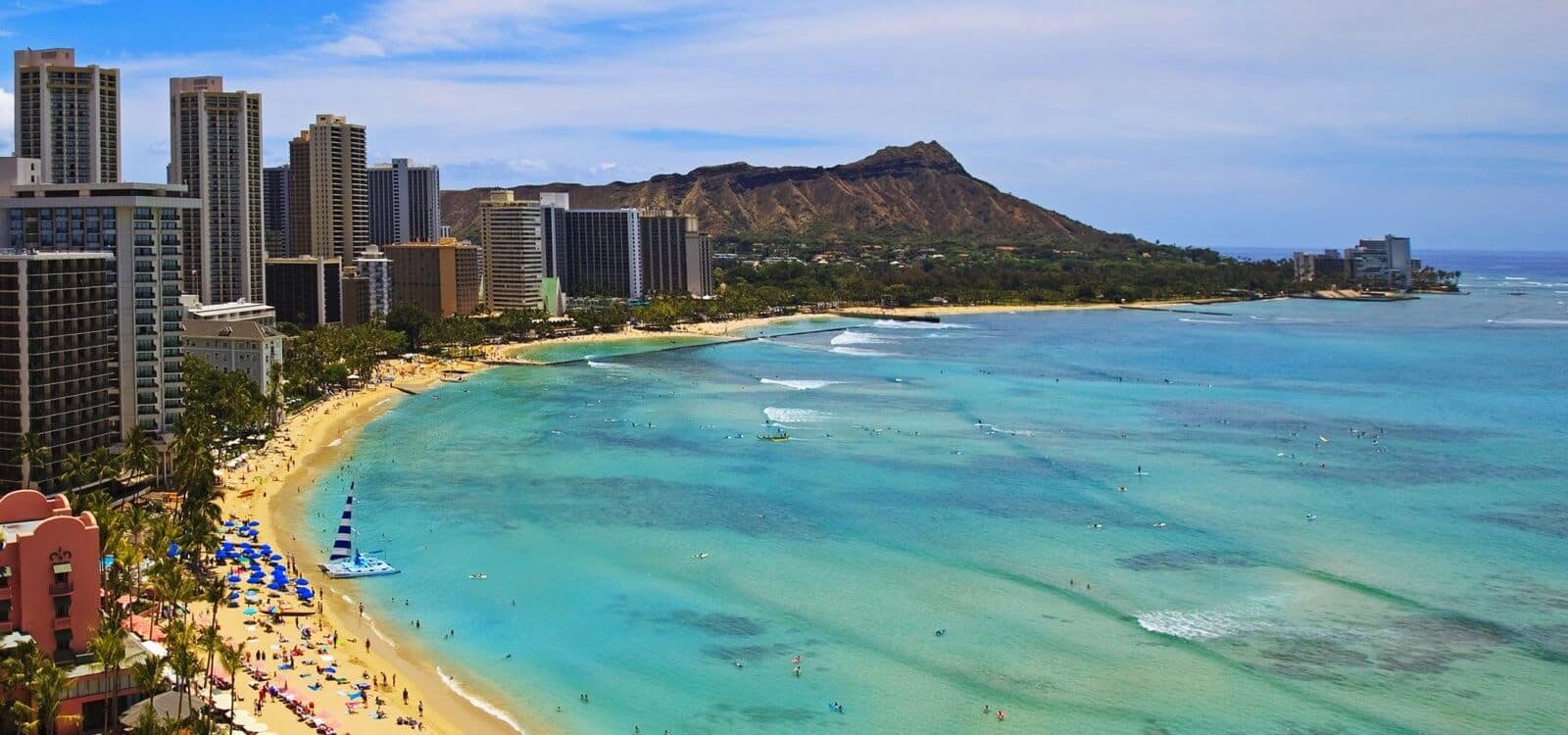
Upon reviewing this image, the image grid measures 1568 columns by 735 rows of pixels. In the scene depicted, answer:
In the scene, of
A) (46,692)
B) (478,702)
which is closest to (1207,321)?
(478,702)

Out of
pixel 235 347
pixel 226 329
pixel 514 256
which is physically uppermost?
pixel 514 256

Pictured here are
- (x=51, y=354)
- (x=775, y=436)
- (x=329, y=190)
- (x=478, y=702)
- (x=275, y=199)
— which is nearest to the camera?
(x=478, y=702)

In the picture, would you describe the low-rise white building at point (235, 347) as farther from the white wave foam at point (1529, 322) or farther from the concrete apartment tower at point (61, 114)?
the white wave foam at point (1529, 322)

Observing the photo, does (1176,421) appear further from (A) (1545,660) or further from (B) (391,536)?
(B) (391,536)

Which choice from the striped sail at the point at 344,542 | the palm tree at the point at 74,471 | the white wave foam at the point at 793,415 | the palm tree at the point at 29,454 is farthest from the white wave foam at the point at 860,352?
the palm tree at the point at 29,454

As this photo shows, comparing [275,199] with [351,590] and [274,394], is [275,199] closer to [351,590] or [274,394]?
[274,394]

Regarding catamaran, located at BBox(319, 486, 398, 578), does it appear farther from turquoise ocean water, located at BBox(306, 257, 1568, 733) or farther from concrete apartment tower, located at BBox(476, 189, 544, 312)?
concrete apartment tower, located at BBox(476, 189, 544, 312)

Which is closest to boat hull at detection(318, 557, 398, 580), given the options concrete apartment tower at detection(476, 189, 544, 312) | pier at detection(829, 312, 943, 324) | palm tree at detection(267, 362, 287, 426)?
palm tree at detection(267, 362, 287, 426)
